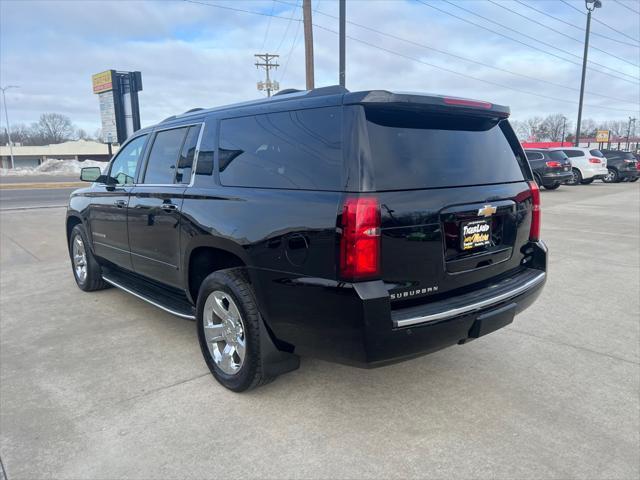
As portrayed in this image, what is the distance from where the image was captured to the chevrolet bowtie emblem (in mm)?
2889

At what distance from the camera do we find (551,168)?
19.8 metres

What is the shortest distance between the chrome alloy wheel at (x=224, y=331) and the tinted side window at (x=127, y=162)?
1.82 metres

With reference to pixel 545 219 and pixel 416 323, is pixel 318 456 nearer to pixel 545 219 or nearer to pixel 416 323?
pixel 416 323

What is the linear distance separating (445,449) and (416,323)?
721mm

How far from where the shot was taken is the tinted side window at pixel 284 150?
8.59 feet

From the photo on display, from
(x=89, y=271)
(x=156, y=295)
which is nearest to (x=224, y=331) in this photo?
(x=156, y=295)

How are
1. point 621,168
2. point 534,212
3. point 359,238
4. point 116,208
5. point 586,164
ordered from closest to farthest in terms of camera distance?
point 359,238 → point 534,212 → point 116,208 → point 586,164 → point 621,168

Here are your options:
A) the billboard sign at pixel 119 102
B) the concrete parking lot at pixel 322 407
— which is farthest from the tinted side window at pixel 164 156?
the billboard sign at pixel 119 102

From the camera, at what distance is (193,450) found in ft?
8.61

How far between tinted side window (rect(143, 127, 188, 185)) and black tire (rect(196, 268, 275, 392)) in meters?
1.16

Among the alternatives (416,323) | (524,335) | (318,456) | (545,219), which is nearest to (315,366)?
(318,456)

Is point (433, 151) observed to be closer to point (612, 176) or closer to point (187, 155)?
point (187, 155)

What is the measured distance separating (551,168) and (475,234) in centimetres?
1917

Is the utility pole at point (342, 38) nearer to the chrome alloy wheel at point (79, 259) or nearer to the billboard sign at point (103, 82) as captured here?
Answer: the billboard sign at point (103, 82)
